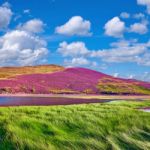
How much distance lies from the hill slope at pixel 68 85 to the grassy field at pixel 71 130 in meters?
34.0

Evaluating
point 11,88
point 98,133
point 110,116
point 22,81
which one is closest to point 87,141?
point 98,133

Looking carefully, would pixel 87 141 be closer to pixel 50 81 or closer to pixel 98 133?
pixel 98 133

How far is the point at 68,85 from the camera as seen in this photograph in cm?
5950

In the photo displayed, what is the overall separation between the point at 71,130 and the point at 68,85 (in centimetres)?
4388

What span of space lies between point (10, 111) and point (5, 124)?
307 centimetres

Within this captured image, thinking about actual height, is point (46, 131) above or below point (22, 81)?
below

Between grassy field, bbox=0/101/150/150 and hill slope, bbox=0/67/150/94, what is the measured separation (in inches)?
1339

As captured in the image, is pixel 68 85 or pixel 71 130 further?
pixel 68 85

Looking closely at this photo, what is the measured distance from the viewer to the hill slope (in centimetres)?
5381

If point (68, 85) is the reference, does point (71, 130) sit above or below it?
below

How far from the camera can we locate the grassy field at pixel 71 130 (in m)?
13.7

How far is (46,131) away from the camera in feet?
48.9

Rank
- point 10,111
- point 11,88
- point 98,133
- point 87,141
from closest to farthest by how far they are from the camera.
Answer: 1. point 87,141
2. point 98,133
3. point 10,111
4. point 11,88

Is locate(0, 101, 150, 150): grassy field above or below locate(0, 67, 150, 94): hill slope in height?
below
